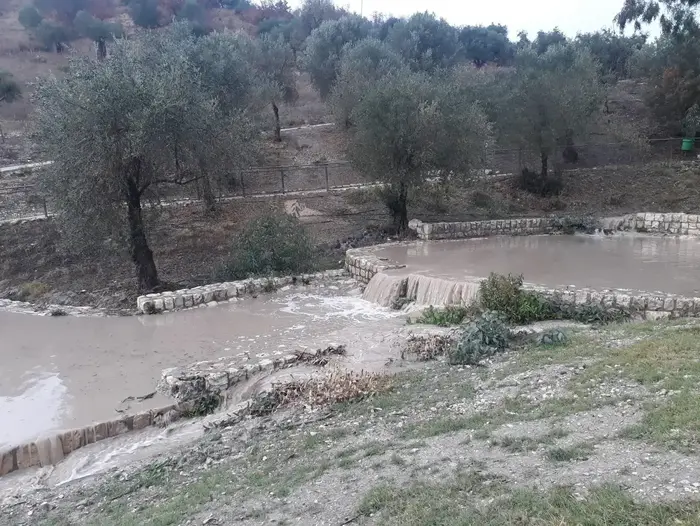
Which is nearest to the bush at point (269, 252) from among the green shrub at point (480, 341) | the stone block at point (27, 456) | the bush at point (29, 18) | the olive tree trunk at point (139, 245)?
the olive tree trunk at point (139, 245)

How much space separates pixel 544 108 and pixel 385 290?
15.2m

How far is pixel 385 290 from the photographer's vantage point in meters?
17.8

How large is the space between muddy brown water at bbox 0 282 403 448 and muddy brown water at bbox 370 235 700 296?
3418mm

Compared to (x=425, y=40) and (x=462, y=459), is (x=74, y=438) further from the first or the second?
(x=425, y=40)

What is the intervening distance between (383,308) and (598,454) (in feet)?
37.1

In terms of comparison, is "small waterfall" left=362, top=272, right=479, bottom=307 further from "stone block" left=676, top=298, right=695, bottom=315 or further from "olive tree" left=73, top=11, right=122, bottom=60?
"olive tree" left=73, top=11, right=122, bottom=60

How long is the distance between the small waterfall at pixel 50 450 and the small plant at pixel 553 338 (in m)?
8.62

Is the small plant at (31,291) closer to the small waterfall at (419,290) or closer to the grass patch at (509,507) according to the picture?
the small waterfall at (419,290)

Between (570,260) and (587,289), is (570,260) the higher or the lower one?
the lower one

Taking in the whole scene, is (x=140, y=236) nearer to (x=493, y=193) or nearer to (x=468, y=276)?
(x=468, y=276)

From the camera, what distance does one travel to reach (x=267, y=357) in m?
13.0

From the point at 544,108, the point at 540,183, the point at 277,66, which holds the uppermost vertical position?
the point at 277,66

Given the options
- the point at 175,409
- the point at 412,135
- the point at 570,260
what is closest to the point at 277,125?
the point at 412,135

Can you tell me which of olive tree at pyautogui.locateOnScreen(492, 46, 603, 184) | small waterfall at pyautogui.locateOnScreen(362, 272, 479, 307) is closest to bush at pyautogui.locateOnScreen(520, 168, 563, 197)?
olive tree at pyautogui.locateOnScreen(492, 46, 603, 184)
